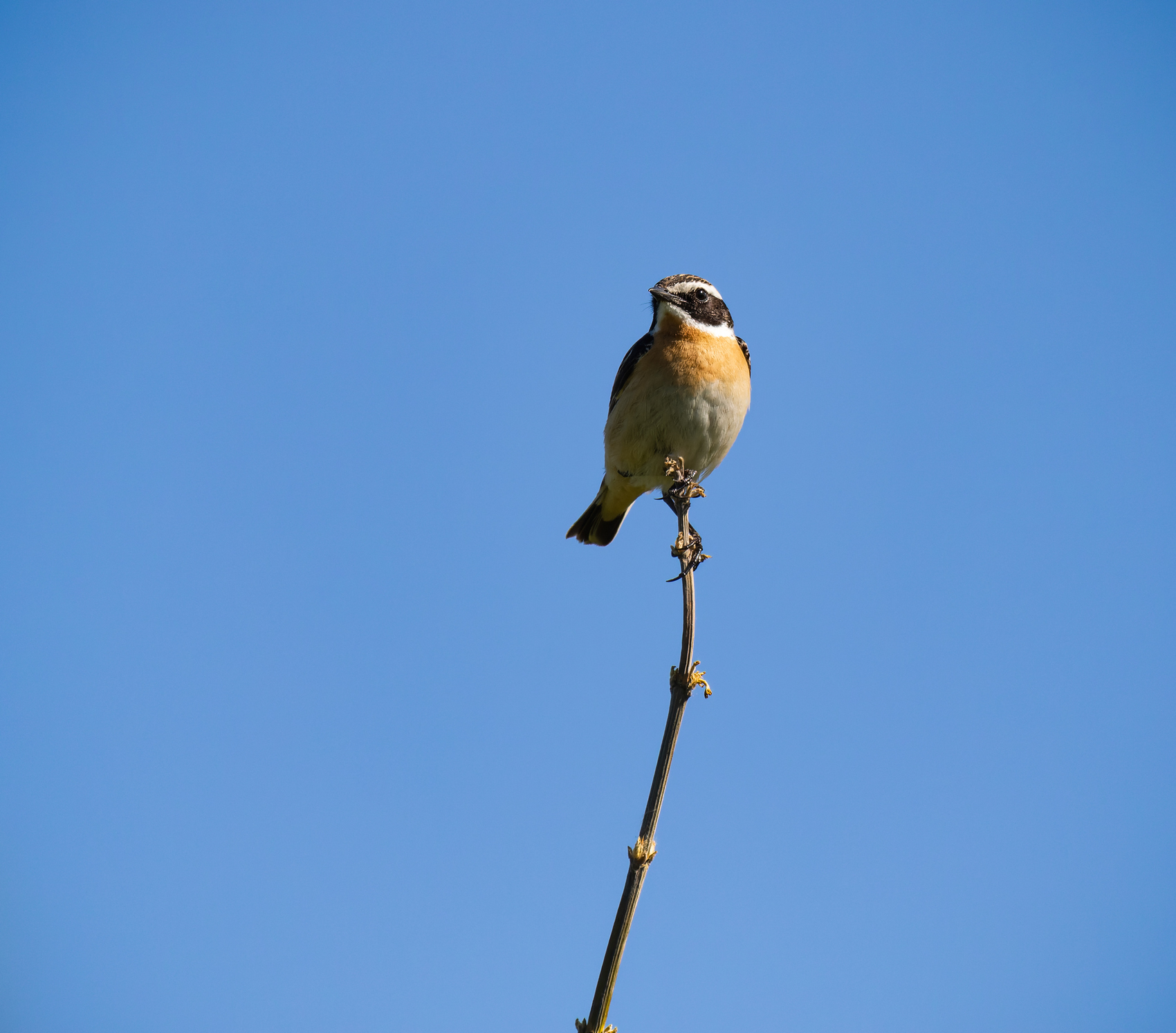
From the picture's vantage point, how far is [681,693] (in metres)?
2.71

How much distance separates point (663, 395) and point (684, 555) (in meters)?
3.70

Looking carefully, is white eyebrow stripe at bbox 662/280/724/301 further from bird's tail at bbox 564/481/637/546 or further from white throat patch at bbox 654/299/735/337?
bird's tail at bbox 564/481/637/546

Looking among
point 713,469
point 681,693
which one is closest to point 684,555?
point 681,693

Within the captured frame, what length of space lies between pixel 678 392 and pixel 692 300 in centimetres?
107

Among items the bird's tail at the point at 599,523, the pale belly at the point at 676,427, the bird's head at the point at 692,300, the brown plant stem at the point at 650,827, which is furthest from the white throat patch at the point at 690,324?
the brown plant stem at the point at 650,827

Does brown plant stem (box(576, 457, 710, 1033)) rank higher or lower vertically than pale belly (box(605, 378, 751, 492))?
lower

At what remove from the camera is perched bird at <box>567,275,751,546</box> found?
6.95 metres

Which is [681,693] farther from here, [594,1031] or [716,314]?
[716,314]

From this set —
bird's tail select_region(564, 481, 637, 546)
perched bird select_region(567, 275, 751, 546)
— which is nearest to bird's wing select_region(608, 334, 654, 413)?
perched bird select_region(567, 275, 751, 546)

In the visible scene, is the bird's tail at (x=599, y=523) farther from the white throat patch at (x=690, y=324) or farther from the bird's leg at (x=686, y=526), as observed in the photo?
the bird's leg at (x=686, y=526)

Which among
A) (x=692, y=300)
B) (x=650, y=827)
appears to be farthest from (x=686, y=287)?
(x=650, y=827)

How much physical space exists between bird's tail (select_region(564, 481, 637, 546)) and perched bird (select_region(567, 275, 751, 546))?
391mm

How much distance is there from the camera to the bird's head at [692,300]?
7.45 meters

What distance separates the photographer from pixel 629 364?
310 inches
